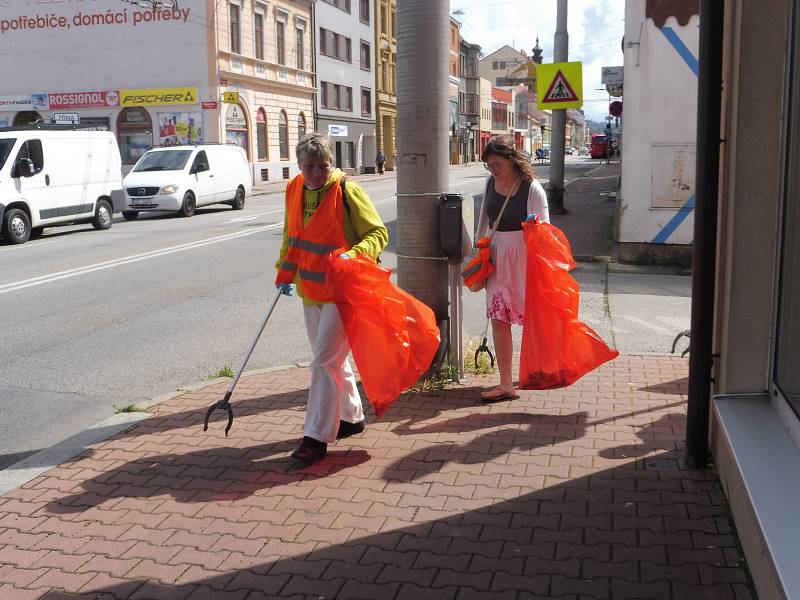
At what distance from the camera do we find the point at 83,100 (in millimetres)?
38125

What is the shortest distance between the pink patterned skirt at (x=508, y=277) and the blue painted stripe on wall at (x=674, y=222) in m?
7.13

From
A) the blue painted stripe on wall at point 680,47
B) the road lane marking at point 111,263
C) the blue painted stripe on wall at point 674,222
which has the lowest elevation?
the road lane marking at point 111,263

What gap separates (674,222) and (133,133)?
30685mm

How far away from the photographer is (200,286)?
11.2m

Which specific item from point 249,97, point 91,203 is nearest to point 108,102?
point 249,97

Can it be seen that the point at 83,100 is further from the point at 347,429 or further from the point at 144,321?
the point at 347,429

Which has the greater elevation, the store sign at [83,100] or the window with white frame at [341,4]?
the window with white frame at [341,4]

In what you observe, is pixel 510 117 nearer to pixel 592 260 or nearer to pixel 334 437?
pixel 592 260

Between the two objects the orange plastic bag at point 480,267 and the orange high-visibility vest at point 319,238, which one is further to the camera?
the orange plastic bag at point 480,267

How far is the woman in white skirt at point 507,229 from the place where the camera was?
5.57 m

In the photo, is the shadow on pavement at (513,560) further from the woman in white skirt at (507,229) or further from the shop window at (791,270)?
the woman in white skirt at (507,229)

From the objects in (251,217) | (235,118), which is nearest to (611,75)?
(251,217)

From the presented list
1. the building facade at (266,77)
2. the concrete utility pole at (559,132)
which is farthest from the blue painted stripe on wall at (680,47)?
the building facade at (266,77)

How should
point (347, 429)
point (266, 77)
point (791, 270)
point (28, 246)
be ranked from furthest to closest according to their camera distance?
point (266, 77) < point (28, 246) < point (347, 429) < point (791, 270)
